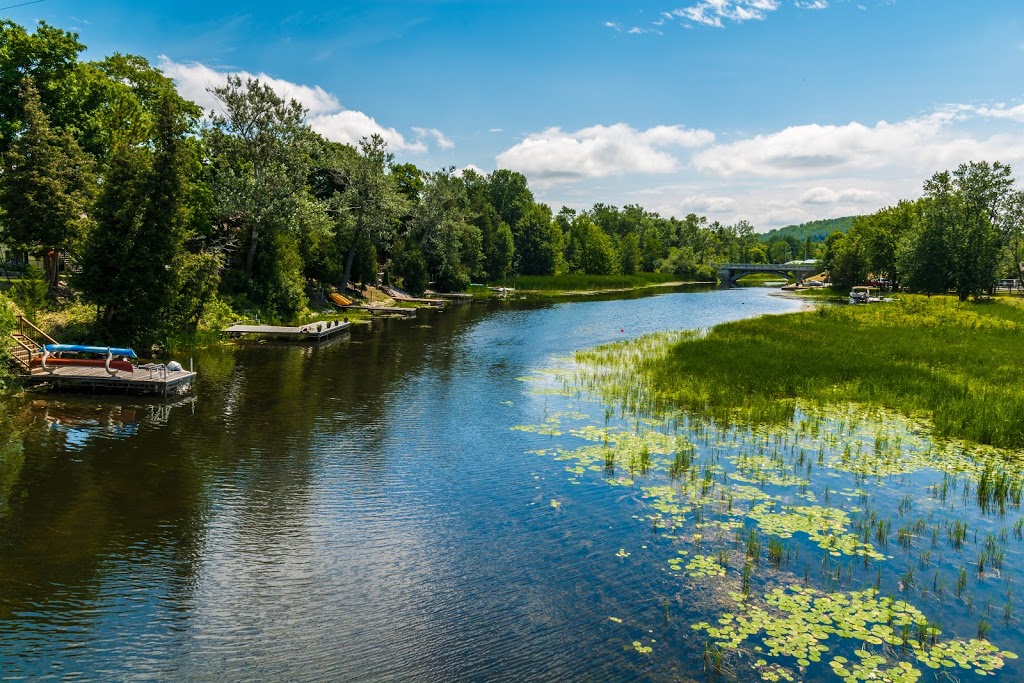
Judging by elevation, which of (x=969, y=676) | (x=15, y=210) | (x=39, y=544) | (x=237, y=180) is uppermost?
(x=237, y=180)

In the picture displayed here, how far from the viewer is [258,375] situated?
3625 cm

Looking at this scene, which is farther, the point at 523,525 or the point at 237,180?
the point at 237,180

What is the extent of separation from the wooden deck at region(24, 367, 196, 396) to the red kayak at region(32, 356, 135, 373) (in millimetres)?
308

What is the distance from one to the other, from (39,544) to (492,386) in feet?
76.2

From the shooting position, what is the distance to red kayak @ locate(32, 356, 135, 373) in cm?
3053

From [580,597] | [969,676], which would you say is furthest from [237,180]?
[969,676]

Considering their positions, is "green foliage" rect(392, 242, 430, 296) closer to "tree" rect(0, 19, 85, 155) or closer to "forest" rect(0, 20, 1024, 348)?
"forest" rect(0, 20, 1024, 348)

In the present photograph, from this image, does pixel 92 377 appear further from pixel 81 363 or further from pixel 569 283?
pixel 569 283

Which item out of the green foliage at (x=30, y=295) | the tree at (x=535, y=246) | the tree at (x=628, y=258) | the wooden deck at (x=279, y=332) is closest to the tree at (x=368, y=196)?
the wooden deck at (x=279, y=332)

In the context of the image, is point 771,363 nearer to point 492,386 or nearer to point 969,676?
point 492,386

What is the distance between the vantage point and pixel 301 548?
607 inches

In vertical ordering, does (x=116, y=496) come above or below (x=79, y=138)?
below

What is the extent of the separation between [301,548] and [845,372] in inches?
1220

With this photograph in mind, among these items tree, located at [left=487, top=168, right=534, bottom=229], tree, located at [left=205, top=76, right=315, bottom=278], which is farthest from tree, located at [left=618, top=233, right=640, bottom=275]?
tree, located at [left=205, top=76, right=315, bottom=278]
